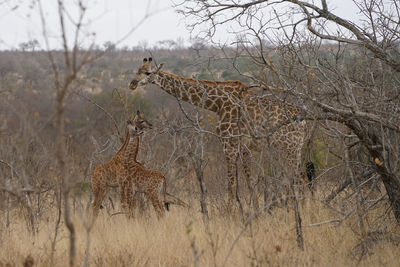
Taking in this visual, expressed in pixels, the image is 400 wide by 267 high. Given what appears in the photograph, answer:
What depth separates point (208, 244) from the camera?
4520 millimetres

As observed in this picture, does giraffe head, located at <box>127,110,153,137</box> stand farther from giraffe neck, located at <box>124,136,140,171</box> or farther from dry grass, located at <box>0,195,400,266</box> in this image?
dry grass, located at <box>0,195,400,266</box>

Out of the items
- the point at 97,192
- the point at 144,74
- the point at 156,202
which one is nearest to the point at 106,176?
the point at 97,192

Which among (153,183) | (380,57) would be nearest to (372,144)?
(380,57)

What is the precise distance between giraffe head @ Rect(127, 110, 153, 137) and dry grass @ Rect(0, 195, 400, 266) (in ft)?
3.53

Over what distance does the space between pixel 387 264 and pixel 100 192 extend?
11.2 ft

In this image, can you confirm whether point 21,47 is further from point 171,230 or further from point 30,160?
point 30,160

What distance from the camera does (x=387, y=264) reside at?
3.89m

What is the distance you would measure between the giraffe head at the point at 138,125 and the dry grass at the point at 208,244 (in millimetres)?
1075

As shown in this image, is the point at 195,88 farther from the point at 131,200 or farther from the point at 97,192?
the point at 97,192

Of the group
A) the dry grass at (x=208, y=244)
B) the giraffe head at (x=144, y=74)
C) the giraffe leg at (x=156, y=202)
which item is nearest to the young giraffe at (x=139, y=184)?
the giraffe leg at (x=156, y=202)

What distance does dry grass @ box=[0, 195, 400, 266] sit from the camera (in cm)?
406

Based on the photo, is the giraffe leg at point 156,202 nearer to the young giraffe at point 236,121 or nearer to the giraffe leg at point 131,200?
the giraffe leg at point 131,200

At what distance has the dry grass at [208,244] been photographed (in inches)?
160

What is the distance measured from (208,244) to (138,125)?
2185 millimetres
